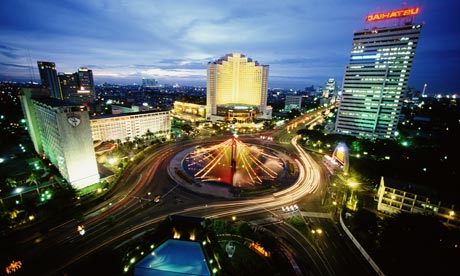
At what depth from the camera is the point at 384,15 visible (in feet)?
253

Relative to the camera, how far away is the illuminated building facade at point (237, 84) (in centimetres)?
13588

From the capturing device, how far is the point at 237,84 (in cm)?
14400

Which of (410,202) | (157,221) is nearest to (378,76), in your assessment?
(410,202)

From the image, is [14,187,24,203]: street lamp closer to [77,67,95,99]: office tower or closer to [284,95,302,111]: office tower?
[77,67,95,99]: office tower

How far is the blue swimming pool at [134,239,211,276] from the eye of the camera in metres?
30.0

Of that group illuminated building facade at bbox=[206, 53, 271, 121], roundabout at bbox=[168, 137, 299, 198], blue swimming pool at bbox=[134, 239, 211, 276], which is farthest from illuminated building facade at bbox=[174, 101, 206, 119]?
blue swimming pool at bbox=[134, 239, 211, 276]

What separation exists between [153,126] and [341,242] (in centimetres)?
8805

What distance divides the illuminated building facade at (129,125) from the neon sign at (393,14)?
323ft

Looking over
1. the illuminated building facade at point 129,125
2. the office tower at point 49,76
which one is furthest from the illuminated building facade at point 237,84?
the office tower at point 49,76

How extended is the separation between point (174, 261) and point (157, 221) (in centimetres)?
1092

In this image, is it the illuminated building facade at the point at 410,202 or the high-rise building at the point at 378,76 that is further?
the high-rise building at the point at 378,76

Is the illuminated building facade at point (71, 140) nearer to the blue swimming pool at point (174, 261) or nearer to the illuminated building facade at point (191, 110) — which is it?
the blue swimming pool at point (174, 261)

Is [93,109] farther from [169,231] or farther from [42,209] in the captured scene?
[169,231]

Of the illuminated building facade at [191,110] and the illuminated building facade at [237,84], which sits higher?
the illuminated building facade at [237,84]
